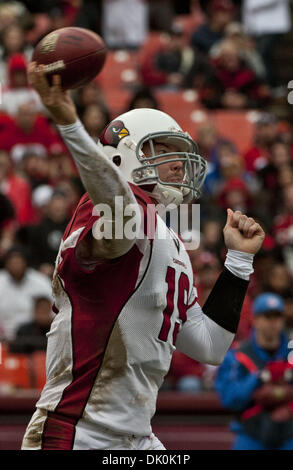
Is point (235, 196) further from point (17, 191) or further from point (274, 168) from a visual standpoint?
point (17, 191)

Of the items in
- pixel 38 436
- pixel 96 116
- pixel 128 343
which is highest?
pixel 128 343

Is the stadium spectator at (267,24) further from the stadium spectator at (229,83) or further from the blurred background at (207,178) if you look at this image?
the stadium spectator at (229,83)

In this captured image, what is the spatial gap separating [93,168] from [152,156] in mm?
641

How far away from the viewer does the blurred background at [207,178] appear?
266 inches

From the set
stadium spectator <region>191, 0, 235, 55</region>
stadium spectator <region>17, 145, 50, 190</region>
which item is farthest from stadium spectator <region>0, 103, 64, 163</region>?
stadium spectator <region>191, 0, 235, 55</region>

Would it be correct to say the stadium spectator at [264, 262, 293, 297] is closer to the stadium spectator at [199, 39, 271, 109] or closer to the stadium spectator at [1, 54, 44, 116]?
the stadium spectator at [1, 54, 44, 116]

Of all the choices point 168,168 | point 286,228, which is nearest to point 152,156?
point 168,168

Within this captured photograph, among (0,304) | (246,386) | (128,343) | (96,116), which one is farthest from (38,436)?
(96,116)

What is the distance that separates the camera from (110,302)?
3.36 m

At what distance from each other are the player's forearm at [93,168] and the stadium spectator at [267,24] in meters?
9.70

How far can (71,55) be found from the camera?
10.4 feet

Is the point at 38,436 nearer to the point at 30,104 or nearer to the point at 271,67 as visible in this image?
the point at 30,104

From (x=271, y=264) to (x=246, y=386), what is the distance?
2488 mm

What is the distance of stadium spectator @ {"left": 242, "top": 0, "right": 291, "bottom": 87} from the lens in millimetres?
12383
